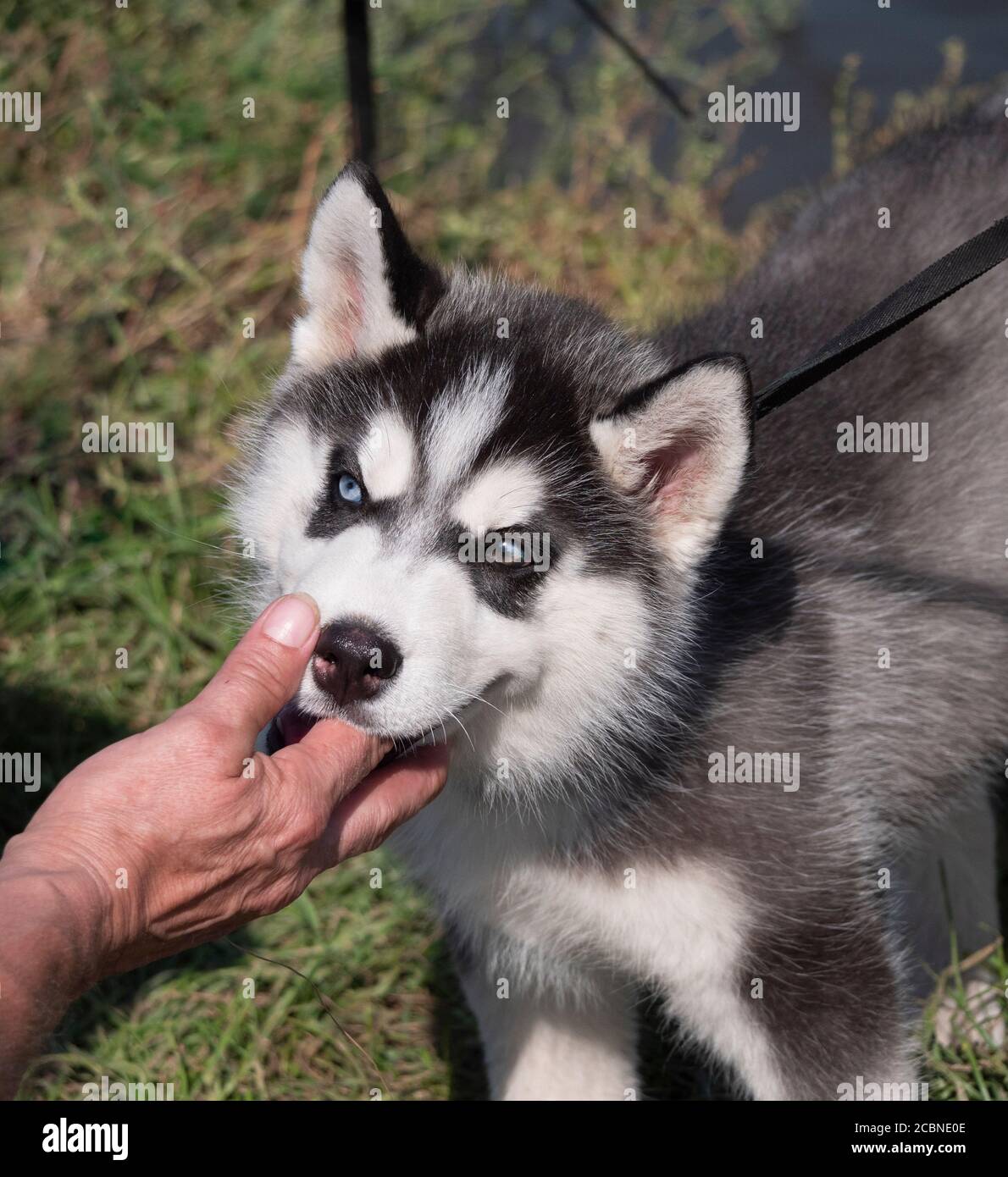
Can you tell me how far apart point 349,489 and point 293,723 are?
53 centimetres

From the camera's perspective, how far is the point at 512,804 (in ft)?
11.3

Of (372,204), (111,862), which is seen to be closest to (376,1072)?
(111,862)

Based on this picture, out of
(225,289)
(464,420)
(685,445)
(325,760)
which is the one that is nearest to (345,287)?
(464,420)

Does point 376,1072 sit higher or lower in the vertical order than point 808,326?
lower

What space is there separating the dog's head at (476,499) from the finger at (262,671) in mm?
44

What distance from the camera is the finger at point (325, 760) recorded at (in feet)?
9.17

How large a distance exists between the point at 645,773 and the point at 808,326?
146cm

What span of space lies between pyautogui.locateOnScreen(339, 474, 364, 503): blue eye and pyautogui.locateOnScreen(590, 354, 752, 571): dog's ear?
21.7 inches

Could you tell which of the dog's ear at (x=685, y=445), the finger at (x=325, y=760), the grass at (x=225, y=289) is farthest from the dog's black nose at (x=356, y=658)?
the grass at (x=225, y=289)

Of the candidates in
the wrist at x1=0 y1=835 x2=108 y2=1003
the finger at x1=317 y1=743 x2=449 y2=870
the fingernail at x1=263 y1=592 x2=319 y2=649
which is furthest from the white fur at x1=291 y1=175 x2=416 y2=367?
the wrist at x1=0 y1=835 x2=108 y2=1003

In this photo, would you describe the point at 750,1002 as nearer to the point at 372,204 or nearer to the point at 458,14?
the point at 372,204

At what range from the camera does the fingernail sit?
270 cm

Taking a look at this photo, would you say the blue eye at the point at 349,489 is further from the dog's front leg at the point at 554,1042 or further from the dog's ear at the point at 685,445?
the dog's front leg at the point at 554,1042
